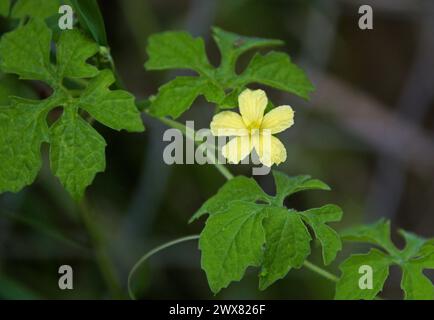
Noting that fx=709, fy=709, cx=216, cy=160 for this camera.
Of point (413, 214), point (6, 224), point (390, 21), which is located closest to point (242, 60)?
point (390, 21)

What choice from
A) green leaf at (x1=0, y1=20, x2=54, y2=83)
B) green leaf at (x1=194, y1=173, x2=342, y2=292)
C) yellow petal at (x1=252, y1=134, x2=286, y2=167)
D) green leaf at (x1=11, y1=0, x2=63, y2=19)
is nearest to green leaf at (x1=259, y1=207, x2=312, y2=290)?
→ green leaf at (x1=194, y1=173, x2=342, y2=292)

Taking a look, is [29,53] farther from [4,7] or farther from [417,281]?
[417,281]

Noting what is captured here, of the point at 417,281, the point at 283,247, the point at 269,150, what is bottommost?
the point at 417,281

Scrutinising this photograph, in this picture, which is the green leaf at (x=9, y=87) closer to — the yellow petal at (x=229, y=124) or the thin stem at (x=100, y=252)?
the thin stem at (x=100, y=252)

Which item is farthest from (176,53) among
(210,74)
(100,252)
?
(100,252)

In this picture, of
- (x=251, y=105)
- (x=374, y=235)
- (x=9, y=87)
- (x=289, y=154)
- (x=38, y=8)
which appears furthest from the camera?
(x=289, y=154)

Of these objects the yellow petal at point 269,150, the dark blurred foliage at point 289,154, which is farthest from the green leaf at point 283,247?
the dark blurred foliage at point 289,154
